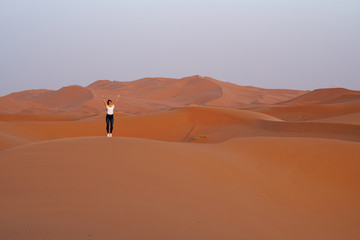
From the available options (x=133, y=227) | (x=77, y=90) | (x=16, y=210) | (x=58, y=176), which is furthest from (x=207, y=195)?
(x=77, y=90)

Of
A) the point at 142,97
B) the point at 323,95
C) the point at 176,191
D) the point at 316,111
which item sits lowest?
Answer: the point at 176,191

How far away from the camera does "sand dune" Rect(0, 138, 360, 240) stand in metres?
3.55

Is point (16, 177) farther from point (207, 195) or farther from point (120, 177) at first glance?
point (207, 195)

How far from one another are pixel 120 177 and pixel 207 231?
1.92m

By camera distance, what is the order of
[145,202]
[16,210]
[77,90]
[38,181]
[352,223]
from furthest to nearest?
1. [77,90]
2. [352,223]
3. [38,181]
4. [145,202]
5. [16,210]

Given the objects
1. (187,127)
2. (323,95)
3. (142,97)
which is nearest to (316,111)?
(187,127)

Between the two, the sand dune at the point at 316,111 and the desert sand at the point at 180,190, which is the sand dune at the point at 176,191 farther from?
the sand dune at the point at 316,111

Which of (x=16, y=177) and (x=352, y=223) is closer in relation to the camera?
(x=16, y=177)

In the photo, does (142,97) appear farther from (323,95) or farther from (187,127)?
(187,127)

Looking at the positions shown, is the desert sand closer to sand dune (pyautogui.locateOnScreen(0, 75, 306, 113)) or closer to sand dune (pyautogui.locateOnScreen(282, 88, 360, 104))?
sand dune (pyautogui.locateOnScreen(0, 75, 306, 113))

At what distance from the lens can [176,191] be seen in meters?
5.00

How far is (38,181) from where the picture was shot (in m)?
4.77

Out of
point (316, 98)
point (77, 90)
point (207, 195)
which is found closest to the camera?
point (207, 195)

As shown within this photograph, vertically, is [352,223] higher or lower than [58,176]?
lower
